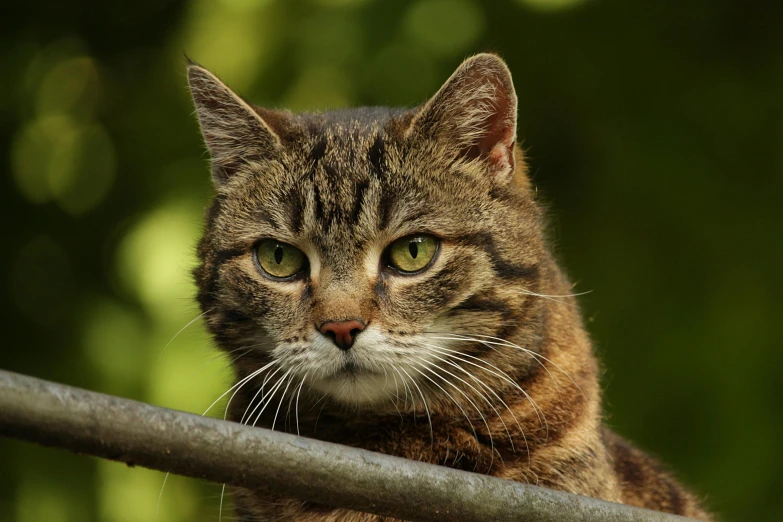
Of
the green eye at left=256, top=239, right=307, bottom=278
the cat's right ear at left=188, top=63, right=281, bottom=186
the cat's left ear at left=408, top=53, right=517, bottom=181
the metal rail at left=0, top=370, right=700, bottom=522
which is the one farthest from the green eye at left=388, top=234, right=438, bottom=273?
the metal rail at left=0, top=370, right=700, bottom=522

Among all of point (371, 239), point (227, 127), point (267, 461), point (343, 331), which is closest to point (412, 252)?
point (371, 239)

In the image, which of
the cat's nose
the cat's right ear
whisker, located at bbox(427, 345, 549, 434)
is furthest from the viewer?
the cat's right ear

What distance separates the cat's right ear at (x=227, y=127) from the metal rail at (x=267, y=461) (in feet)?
5.85

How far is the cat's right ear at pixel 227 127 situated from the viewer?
144 inches

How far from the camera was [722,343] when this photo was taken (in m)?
5.69

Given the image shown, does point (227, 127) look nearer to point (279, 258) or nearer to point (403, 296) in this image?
point (279, 258)

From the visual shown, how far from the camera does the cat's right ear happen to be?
144 inches

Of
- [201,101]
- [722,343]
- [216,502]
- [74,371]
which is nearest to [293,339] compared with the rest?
[201,101]

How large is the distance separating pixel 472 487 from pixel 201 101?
7.11ft

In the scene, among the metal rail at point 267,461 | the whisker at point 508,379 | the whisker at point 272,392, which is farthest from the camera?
the whisker at point 508,379

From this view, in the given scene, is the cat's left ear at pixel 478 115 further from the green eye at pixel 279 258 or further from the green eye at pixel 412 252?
the green eye at pixel 279 258

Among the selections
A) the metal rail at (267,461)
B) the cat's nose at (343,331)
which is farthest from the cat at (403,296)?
the metal rail at (267,461)

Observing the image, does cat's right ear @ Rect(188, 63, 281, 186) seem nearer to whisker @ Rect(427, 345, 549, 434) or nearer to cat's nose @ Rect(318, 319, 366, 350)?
cat's nose @ Rect(318, 319, 366, 350)

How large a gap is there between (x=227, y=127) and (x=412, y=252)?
97 centimetres
